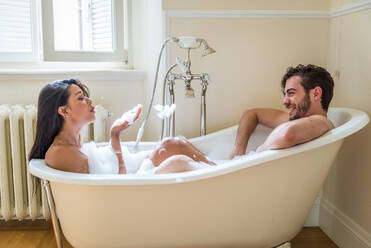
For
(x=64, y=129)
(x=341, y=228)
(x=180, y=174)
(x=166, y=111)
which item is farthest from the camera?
(x=341, y=228)

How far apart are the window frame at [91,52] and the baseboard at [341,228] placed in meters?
1.68

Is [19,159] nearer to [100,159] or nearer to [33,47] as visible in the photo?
[100,159]

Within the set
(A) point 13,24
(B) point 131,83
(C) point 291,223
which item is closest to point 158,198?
(C) point 291,223

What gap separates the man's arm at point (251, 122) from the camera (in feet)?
7.15

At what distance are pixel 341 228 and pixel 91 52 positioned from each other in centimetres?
195

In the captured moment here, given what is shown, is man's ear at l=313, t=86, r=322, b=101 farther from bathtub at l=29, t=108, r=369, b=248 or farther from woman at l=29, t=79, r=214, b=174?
woman at l=29, t=79, r=214, b=174

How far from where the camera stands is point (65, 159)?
165 cm

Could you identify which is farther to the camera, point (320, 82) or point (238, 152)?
point (238, 152)

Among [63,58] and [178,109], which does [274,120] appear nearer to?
[178,109]

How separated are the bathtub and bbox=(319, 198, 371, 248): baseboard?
1.46ft

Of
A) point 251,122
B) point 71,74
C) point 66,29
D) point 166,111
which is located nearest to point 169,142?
point 166,111

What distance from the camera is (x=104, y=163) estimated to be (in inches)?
74.6

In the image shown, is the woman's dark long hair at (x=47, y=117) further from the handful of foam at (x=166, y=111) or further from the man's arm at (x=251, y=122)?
the man's arm at (x=251, y=122)

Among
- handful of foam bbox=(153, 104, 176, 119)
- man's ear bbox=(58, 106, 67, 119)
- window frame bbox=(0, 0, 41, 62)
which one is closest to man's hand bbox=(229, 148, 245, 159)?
handful of foam bbox=(153, 104, 176, 119)
